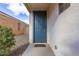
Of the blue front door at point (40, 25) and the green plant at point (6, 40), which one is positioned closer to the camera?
the green plant at point (6, 40)

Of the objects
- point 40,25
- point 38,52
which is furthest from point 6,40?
point 40,25

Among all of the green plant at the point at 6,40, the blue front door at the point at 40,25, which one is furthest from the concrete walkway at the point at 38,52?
the blue front door at the point at 40,25

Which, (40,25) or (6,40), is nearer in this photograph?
(6,40)

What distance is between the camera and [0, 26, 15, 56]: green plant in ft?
8.49

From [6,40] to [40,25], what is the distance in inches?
201

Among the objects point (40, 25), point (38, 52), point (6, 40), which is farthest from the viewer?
point (40, 25)

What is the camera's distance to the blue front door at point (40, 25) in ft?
25.0

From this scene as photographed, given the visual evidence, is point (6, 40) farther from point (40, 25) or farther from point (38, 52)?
point (40, 25)

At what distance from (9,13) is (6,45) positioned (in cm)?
73

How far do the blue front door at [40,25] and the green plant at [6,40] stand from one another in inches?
187

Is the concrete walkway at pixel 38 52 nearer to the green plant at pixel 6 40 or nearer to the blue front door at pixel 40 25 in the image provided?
the green plant at pixel 6 40

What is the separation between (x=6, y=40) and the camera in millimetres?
2668

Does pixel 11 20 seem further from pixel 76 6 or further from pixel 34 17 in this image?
pixel 34 17

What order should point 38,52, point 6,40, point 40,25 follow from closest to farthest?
1. point 6,40
2. point 38,52
3. point 40,25
